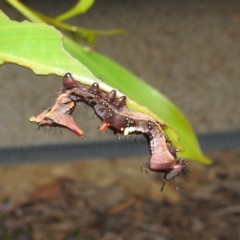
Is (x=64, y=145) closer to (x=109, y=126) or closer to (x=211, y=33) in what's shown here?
(x=211, y=33)

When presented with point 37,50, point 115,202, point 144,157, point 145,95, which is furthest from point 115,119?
point 144,157

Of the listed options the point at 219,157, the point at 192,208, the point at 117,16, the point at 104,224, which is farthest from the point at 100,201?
the point at 117,16

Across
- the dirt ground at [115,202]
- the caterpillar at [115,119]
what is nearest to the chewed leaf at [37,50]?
the caterpillar at [115,119]

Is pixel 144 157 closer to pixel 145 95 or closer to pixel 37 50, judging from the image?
pixel 145 95

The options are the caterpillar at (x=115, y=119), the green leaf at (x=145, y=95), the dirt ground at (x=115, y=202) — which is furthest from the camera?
the dirt ground at (x=115, y=202)

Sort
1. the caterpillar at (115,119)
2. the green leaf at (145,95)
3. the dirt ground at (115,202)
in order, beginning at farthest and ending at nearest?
the dirt ground at (115,202)
the green leaf at (145,95)
the caterpillar at (115,119)

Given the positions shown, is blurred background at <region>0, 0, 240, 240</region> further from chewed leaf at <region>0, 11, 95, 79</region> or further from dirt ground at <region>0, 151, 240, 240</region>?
chewed leaf at <region>0, 11, 95, 79</region>

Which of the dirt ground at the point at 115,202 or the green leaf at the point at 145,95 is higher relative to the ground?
the green leaf at the point at 145,95

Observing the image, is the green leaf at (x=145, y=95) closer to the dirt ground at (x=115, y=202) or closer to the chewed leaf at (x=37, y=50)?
the chewed leaf at (x=37, y=50)
